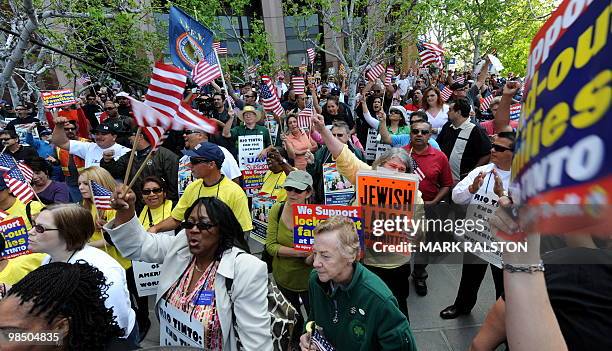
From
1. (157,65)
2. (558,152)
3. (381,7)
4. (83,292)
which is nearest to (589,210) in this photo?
(558,152)

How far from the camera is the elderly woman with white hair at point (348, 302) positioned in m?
1.98

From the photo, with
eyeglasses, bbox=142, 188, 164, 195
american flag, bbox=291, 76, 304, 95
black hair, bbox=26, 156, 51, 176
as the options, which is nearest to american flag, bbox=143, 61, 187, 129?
eyeglasses, bbox=142, 188, 164, 195

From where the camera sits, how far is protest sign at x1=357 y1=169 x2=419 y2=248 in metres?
2.89

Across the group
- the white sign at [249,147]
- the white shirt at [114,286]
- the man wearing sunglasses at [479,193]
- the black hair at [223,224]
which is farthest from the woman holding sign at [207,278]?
the white sign at [249,147]

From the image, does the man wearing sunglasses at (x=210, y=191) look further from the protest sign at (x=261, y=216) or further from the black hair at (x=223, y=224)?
the black hair at (x=223, y=224)

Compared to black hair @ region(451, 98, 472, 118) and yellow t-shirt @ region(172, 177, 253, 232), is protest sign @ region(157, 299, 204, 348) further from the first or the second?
black hair @ region(451, 98, 472, 118)

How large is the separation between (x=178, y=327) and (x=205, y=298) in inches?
10.8

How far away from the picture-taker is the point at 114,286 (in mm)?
2188

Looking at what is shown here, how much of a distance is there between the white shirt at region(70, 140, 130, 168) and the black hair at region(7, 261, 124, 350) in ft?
12.6

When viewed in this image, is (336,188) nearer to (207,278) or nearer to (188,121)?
(188,121)

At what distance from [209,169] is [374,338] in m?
2.45

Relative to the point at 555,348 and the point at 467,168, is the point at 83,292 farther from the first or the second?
the point at 467,168

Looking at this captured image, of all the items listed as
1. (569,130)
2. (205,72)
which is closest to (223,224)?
(569,130)

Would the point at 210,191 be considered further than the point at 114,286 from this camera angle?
Yes
